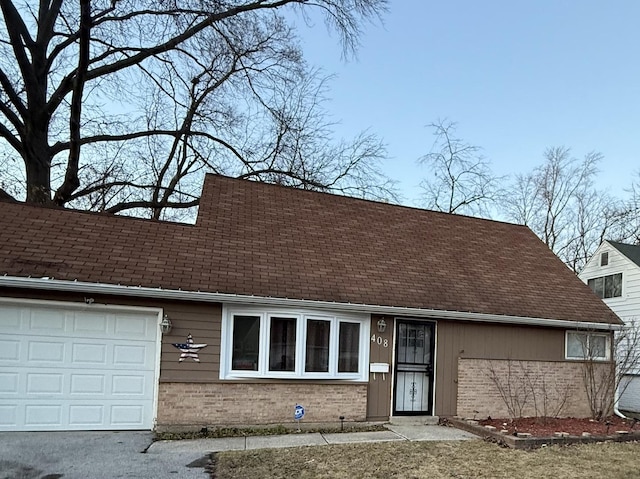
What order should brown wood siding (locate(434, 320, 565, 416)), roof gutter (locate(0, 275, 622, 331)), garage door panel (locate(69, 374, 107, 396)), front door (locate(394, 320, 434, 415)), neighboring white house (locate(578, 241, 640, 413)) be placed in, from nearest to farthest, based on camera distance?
roof gutter (locate(0, 275, 622, 331))
garage door panel (locate(69, 374, 107, 396))
front door (locate(394, 320, 434, 415))
brown wood siding (locate(434, 320, 565, 416))
neighboring white house (locate(578, 241, 640, 413))

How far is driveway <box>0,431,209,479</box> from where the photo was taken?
19.4 feet

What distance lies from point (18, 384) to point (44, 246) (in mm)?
2250

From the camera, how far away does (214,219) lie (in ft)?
34.7

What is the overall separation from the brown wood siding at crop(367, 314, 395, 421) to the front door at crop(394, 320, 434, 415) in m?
0.21

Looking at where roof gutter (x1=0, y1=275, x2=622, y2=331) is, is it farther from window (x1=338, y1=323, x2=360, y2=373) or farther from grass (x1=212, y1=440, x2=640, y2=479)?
grass (x1=212, y1=440, x2=640, y2=479)

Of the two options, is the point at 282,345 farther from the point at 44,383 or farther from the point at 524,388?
the point at 524,388

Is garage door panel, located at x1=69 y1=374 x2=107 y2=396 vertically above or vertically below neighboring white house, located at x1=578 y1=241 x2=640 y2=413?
below

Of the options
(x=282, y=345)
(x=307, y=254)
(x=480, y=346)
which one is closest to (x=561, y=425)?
(x=480, y=346)

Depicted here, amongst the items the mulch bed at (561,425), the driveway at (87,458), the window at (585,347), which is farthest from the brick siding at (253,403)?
the window at (585,347)

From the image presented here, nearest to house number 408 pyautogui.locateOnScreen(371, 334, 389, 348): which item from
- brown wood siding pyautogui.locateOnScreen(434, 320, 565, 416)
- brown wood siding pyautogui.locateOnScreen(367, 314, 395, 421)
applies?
brown wood siding pyautogui.locateOnScreen(367, 314, 395, 421)

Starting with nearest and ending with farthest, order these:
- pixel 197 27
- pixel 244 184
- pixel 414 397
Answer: pixel 414 397, pixel 244 184, pixel 197 27

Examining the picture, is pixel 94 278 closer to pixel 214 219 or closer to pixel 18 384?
pixel 18 384

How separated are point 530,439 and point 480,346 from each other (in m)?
2.53

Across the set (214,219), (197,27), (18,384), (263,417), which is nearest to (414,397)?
(263,417)
